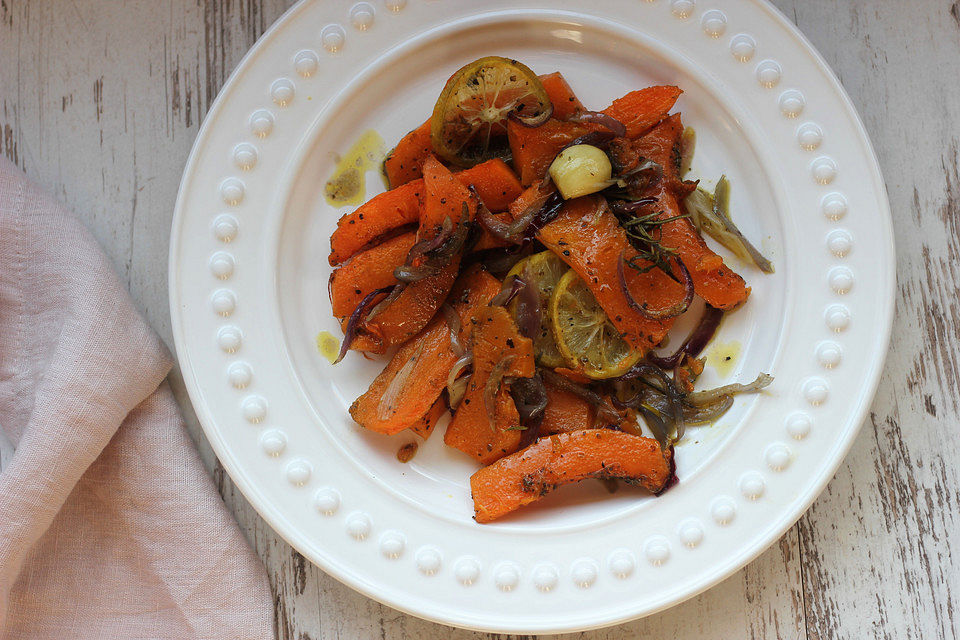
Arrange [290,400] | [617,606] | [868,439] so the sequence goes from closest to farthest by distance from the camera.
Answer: [617,606]
[290,400]
[868,439]

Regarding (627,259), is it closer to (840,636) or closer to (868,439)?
(868,439)

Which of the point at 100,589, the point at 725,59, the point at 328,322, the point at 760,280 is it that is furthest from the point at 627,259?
the point at 100,589

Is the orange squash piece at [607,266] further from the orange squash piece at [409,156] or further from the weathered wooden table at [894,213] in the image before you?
the weathered wooden table at [894,213]

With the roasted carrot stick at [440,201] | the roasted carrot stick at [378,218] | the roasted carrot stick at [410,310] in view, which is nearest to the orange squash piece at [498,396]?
the roasted carrot stick at [410,310]

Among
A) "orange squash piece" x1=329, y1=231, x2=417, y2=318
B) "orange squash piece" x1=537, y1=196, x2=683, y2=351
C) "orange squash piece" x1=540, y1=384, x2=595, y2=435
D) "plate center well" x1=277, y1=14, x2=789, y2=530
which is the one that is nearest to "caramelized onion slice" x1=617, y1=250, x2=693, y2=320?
"orange squash piece" x1=537, y1=196, x2=683, y2=351

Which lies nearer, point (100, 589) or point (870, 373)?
point (870, 373)

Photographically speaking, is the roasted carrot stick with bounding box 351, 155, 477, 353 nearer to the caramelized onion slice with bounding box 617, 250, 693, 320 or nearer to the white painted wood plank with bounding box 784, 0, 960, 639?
the caramelized onion slice with bounding box 617, 250, 693, 320
